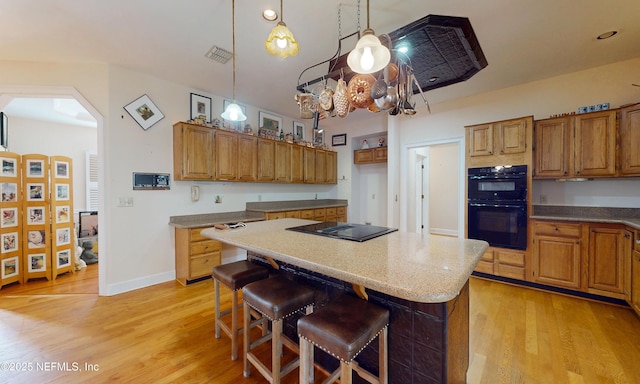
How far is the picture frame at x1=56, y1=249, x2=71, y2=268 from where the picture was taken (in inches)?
137

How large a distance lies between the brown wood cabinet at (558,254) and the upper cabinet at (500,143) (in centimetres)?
86

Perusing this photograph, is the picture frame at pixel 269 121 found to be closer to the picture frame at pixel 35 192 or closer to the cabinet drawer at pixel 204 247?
the cabinet drawer at pixel 204 247

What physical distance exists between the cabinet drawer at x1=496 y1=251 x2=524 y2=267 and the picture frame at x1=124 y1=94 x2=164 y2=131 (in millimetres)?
4927

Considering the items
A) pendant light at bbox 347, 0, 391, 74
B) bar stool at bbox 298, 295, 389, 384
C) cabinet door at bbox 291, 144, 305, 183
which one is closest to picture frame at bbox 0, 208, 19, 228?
cabinet door at bbox 291, 144, 305, 183

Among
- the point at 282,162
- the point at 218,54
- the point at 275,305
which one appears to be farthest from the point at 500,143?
the point at 218,54

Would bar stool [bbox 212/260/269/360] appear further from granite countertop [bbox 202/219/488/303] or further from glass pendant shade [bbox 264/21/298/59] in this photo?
glass pendant shade [bbox 264/21/298/59]

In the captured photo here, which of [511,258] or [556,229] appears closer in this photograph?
[556,229]

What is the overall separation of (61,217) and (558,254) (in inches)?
261

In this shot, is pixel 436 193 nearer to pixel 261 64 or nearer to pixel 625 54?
pixel 625 54

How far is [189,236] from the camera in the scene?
124 inches

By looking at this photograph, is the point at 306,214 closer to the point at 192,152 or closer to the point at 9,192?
the point at 192,152

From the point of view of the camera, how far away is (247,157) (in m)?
3.97

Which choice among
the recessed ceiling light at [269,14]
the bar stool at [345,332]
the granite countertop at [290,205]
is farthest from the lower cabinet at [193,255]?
the recessed ceiling light at [269,14]

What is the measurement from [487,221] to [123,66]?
5.07 meters
